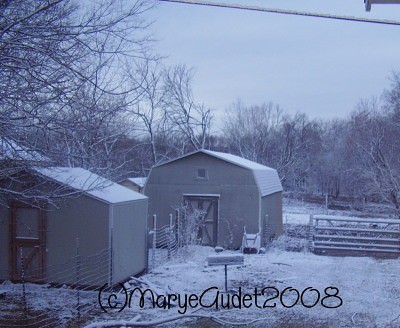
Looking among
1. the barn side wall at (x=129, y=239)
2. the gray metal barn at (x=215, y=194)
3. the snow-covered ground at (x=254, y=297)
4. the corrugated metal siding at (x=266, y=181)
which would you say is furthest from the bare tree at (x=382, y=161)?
the barn side wall at (x=129, y=239)

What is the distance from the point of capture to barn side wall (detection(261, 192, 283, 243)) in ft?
53.3

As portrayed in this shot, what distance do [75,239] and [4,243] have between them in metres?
1.54

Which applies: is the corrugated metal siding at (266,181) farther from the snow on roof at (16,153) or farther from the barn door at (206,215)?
the snow on roof at (16,153)

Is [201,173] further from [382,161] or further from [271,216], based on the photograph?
[382,161]

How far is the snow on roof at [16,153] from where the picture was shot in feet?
20.6

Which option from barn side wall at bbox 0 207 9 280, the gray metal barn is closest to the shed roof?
the gray metal barn

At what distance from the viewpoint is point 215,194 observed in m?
16.0

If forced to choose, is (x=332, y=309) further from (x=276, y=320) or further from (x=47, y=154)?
(x=47, y=154)

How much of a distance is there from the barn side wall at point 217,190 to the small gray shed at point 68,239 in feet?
20.6

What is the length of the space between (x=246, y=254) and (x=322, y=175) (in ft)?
119

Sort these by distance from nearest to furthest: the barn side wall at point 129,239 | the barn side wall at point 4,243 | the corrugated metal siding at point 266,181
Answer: the barn side wall at point 129,239 → the barn side wall at point 4,243 → the corrugated metal siding at point 266,181

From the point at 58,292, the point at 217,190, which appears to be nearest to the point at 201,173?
the point at 217,190

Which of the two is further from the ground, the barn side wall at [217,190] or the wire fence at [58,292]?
the barn side wall at [217,190]

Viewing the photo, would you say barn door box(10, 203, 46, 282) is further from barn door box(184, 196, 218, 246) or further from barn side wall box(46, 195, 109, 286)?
barn door box(184, 196, 218, 246)
